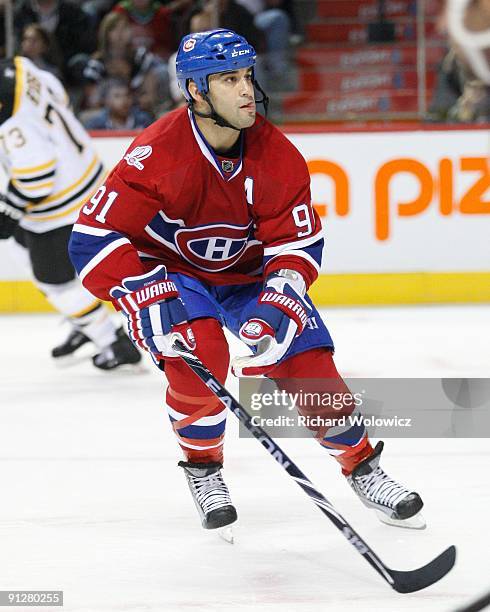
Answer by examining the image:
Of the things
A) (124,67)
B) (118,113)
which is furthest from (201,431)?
(124,67)

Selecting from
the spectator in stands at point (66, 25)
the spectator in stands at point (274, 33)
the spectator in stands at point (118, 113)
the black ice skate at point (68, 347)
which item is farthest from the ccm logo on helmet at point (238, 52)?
the spectator in stands at point (66, 25)

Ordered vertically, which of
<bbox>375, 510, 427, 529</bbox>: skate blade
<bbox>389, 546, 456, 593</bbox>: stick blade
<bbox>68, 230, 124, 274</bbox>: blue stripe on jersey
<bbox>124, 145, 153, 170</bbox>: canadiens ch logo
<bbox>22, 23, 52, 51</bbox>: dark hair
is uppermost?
<bbox>124, 145, 153, 170</bbox>: canadiens ch logo

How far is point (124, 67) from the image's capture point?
5312 millimetres

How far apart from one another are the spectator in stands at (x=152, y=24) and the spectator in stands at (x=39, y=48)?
0.40 metres

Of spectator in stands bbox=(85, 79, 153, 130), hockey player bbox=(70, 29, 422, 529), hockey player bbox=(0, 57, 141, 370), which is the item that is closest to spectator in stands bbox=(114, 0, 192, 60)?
spectator in stands bbox=(85, 79, 153, 130)

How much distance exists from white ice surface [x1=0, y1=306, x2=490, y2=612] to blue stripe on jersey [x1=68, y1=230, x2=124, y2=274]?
519 millimetres

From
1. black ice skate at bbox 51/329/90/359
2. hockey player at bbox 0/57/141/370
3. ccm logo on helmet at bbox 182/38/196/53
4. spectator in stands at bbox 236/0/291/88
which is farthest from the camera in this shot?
spectator in stands at bbox 236/0/291/88

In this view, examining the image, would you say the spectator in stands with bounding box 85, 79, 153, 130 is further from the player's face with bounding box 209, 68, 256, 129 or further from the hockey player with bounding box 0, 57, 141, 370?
the player's face with bounding box 209, 68, 256, 129

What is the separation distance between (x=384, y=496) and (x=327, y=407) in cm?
21

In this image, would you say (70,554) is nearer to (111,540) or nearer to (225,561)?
(111,540)

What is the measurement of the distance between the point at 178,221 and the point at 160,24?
3594 millimetres

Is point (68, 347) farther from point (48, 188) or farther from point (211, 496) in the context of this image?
point (211, 496)

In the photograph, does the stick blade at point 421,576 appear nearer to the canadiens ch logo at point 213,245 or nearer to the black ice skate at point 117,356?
the canadiens ch logo at point 213,245

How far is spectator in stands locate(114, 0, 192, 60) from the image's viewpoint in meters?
5.51
